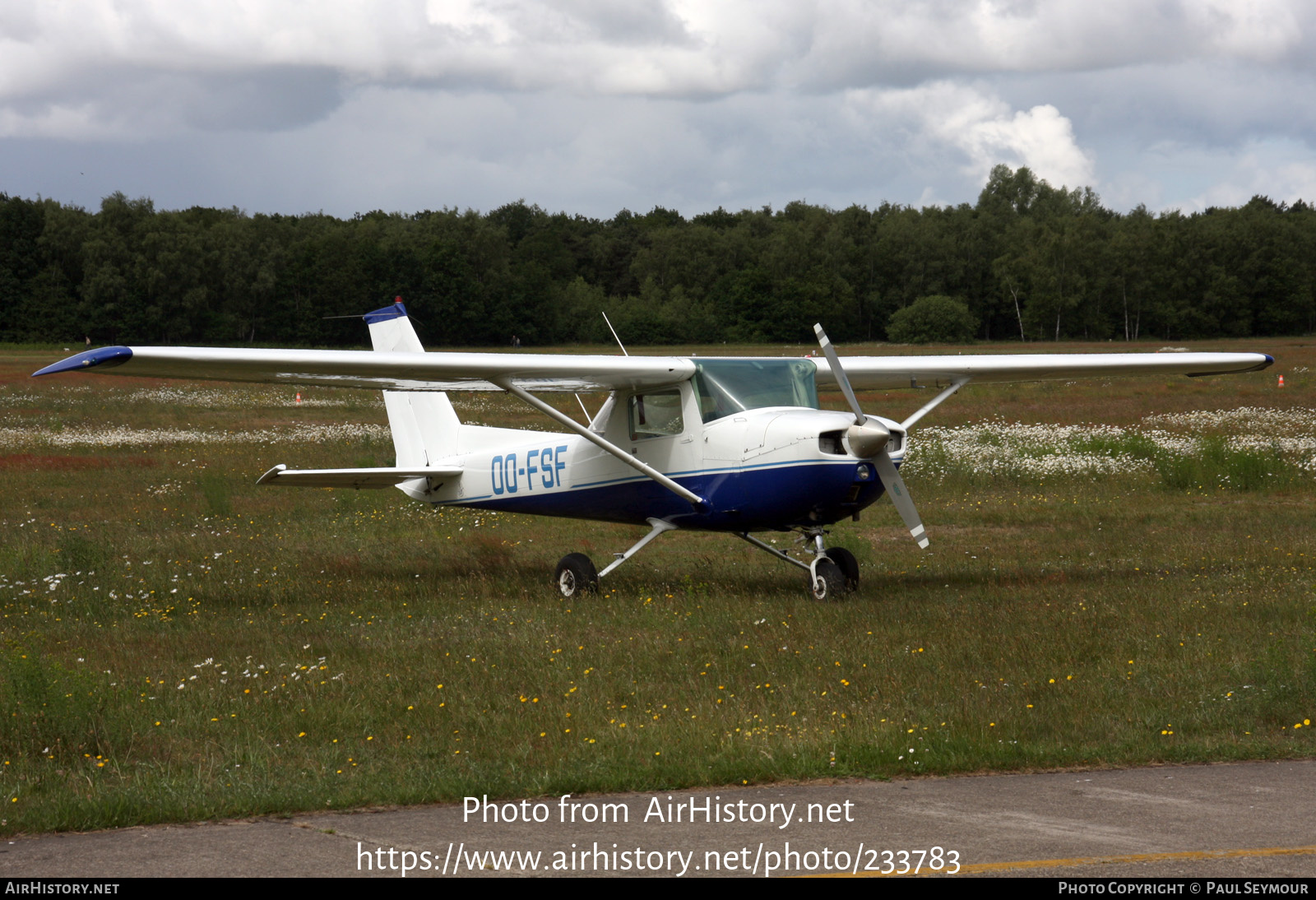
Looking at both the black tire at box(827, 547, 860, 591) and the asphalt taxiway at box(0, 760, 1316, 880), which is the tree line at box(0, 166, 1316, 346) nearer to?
the black tire at box(827, 547, 860, 591)

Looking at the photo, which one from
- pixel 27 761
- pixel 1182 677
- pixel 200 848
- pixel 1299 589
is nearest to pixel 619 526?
pixel 1299 589

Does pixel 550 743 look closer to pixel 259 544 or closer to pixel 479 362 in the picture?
pixel 479 362

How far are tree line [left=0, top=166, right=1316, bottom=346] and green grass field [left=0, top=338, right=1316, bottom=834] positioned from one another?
78368mm

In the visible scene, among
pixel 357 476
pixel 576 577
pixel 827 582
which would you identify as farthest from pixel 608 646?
pixel 357 476

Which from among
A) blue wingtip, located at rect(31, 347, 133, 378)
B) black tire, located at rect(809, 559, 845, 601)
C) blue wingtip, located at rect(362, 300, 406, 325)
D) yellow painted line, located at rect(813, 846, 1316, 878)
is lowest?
yellow painted line, located at rect(813, 846, 1316, 878)

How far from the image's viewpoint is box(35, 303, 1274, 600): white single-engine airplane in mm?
11148

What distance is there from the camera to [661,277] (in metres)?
123

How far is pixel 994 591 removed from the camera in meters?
12.2

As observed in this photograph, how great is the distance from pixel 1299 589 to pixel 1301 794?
20.5 ft

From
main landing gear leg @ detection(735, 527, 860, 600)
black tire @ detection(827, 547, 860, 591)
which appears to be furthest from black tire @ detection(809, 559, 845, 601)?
black tire @ detection(827, 547, 860, 591)

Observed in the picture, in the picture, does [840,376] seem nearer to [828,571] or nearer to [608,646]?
[828,571]

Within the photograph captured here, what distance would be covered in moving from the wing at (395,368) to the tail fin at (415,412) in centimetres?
197

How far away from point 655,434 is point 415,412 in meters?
3.94

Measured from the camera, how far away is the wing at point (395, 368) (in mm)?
10352
